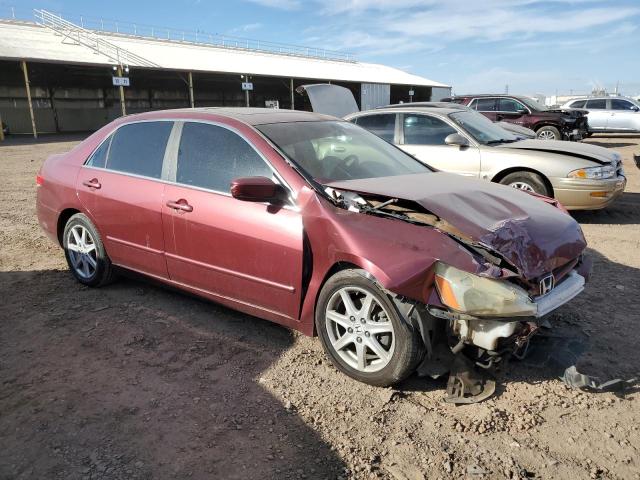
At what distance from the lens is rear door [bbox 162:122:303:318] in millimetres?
3232

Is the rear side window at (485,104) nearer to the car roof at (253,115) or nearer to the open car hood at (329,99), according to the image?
the open car hood at (329,99)

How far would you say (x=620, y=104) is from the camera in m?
19.7

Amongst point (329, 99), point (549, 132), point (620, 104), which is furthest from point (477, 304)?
point (620, 104)

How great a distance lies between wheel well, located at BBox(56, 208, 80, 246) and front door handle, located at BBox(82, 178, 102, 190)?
13.2 inches

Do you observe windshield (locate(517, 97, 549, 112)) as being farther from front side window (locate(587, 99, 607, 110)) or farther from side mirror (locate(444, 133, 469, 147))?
side mirror (locate(444, 133, 469, 147))

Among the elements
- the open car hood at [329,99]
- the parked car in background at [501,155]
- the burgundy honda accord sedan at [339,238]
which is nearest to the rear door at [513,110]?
the open car hood at [329,99]

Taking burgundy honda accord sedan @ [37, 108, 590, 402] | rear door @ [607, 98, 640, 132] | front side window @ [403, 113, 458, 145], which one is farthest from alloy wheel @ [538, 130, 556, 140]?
burgundy honda accord sedan @ [37, 108, 590, 402]

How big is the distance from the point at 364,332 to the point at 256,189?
1123mm

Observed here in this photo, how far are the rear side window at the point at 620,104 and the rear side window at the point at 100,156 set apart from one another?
68.2 feet

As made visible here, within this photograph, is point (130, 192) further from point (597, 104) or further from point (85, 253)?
point (597, 104)

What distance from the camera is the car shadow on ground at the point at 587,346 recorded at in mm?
3094

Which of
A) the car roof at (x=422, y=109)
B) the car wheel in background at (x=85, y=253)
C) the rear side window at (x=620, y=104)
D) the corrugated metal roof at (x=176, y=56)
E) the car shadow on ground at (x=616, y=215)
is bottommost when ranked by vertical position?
the car shadow on ground at (x=616, y=215)

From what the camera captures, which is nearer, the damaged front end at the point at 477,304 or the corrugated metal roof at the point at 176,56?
the damaged front end at the point at 477,304

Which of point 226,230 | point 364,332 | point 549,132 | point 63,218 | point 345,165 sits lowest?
point 364,332
